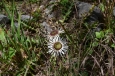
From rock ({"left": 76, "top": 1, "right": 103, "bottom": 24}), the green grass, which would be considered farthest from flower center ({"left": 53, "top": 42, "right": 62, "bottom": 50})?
rock ({"left": 76, "top": 1, "right": 103, "bottom": 24})

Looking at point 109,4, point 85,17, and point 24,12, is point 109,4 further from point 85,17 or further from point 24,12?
point 24,12

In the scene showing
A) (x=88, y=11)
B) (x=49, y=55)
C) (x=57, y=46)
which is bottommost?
(x=49, y=55)

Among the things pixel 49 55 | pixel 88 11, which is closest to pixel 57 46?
pixel 49 55

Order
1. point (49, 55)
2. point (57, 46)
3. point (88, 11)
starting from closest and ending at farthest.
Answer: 1. point (57, 46)
2. point (49, 55)
3. point (88, 11)

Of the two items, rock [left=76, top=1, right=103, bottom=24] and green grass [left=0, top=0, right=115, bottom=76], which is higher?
rock [left=76, top=1, right=103, bottom=24]

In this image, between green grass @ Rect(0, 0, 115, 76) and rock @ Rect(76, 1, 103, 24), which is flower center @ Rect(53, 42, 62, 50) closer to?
green grass @ Rect(0, 0, 115, 76)

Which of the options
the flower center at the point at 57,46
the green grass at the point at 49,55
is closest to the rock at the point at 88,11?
the green grass at the point at 49,55

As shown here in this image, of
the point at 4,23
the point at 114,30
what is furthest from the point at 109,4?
the point at 4,23

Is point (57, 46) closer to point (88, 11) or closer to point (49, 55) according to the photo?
point (49, 55)
